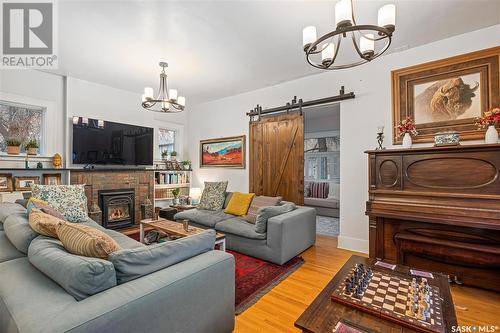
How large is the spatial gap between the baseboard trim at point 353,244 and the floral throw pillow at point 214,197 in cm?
206

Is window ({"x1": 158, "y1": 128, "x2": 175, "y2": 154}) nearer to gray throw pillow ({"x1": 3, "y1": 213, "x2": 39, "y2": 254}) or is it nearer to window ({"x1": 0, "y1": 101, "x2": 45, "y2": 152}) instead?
window ({"x1": 0, "y1": 101, "x2": 45, "y2": 152})

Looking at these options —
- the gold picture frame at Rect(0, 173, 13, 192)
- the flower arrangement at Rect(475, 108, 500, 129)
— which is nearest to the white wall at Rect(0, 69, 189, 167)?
the gold picture frame at Rect(0, 173, 13, 192)

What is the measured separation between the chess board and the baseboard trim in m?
1.87

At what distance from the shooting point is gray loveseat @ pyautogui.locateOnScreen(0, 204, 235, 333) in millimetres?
935

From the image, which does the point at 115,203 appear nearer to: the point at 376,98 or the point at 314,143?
the point at 376,98

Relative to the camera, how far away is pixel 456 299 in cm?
214

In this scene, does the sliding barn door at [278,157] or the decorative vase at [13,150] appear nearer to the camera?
the decorative vase at [13,150]

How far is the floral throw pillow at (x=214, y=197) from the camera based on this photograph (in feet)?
13.4

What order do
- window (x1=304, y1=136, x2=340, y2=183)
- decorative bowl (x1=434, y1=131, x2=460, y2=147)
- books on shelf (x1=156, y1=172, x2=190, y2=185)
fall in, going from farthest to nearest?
window (x1=304, y1=136, x2=340, y2=183) → books on shelf (x1=156, y1=172, x2=190, y2=185) → decorative bowl (x1=434, y1=131, x2=460, y2=147)

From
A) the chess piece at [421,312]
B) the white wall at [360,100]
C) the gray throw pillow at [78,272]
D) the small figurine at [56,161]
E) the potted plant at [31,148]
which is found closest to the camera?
the gray throw pillow at [78,272]

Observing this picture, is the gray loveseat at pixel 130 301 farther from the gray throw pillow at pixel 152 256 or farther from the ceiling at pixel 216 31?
the ceiling at pixel 216 31

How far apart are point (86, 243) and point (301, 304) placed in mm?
1773

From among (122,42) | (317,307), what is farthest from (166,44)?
(317,307)

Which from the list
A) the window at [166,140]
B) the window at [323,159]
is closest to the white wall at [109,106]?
the window at [166,140]
